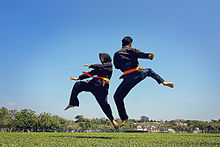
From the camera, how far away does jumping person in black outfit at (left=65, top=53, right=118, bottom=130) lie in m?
5.36

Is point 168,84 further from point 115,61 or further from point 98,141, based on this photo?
point 98,141

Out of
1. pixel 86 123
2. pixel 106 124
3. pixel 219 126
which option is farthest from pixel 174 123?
pixel 86 123

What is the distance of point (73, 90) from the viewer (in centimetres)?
564

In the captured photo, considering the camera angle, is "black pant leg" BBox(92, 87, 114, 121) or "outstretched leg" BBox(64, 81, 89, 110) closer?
"black pant leg" BBox(92, 87, 114, 121)

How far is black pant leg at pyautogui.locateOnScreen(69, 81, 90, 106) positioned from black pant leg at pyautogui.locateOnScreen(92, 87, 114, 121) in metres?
0.34

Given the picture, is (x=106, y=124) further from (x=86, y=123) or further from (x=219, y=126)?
(x=219, y=126)

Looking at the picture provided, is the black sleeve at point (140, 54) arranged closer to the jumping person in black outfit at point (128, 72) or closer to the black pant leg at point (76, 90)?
the jumping person in black outfit at point (128, 72)

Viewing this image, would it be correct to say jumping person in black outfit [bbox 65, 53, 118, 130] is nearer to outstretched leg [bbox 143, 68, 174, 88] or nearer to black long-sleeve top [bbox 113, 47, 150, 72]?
black long-sleeve top [bbox 113, 47, 150, 72]

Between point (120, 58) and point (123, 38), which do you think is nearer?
point (120, 58)

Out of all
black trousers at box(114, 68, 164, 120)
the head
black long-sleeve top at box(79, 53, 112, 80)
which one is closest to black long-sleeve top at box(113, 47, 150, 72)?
black trousers at box(114, 68, 164, 120)

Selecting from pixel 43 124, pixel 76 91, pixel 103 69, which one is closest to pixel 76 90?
pixel 76 91

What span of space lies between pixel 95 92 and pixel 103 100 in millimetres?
336

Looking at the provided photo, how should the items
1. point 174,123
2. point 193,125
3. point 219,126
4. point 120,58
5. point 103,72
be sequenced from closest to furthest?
1. point 120,58
2. point 103,72
3. point 219,126
4. point 193,125
5. point 174,123

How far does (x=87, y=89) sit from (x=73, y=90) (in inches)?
17.3
